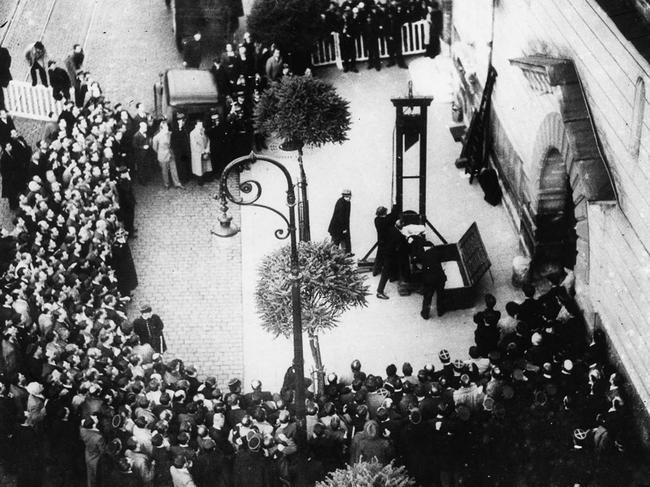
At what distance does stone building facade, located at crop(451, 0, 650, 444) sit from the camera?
1373 centimetres

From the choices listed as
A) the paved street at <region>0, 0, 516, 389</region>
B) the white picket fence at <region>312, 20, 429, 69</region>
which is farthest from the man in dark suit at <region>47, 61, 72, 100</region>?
the white picket fence at <region>312, 20, 429, 69</region>

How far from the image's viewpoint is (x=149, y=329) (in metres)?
15.9

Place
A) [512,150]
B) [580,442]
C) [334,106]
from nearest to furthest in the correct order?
1. [580,442]
2. [334,106]
3. [512,150]

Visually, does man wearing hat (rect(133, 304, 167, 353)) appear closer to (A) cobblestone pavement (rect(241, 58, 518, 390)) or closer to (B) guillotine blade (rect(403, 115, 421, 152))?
(A) cobblestone pavement (rect(241, 58, 518, 390))

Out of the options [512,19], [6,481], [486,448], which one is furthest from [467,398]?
[512,19]

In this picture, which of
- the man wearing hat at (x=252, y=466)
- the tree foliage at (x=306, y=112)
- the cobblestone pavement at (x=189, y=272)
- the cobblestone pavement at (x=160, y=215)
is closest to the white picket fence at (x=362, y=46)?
the cobblestone pavement at (x=160, y=215)

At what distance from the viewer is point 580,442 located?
43.5ft

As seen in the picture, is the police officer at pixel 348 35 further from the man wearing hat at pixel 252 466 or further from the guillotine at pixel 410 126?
the man wearing hat at pixel 252 466

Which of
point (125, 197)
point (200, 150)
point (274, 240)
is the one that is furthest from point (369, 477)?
point (200, 150)

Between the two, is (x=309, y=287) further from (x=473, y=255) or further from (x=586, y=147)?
(x=473, y=255)

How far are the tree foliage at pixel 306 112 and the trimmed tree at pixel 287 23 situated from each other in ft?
20.9

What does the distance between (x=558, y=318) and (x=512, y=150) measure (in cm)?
473

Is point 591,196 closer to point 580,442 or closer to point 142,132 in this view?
point 580,442

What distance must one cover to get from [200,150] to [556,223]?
7297 millimetres
